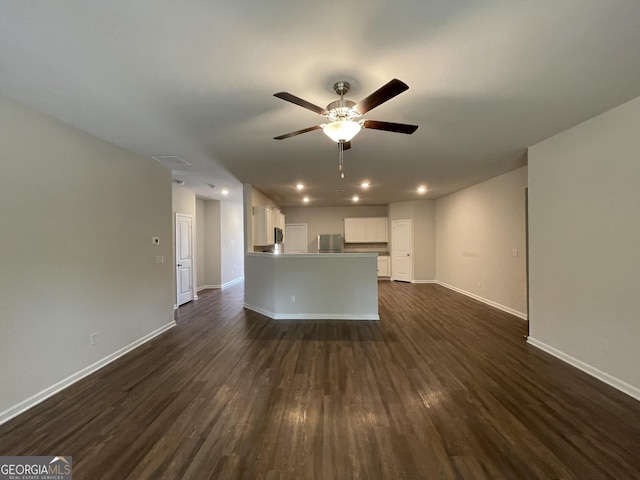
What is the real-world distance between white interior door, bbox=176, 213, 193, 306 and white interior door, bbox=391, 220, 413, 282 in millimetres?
6079

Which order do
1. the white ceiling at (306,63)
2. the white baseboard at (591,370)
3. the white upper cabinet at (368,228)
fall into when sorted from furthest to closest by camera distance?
the white upper cabinet at (368,228) < the white baseboard at (591,370) < the white ceiling at (306,63)

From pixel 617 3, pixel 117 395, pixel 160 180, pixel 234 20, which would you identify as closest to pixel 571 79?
pixel 617 3

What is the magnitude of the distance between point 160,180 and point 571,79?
4.99 metres

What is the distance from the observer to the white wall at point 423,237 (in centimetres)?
827

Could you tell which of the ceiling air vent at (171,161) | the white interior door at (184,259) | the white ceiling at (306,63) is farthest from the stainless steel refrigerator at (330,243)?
the white ceiling at (306,63)

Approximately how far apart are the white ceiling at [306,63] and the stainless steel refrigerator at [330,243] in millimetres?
Result: 6042

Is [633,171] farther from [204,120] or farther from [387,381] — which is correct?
[204,120]

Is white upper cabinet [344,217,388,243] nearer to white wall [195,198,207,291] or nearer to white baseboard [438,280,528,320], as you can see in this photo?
white baseboard [438,280,528,320]

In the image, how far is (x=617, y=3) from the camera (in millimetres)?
1392

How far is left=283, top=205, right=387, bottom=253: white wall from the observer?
9.41 m

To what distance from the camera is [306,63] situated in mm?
1833

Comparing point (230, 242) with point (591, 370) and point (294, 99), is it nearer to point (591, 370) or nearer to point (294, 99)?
point (294, 99)

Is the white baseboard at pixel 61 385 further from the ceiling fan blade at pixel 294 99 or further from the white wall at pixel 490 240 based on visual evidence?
the white wall at pixel 490 240
